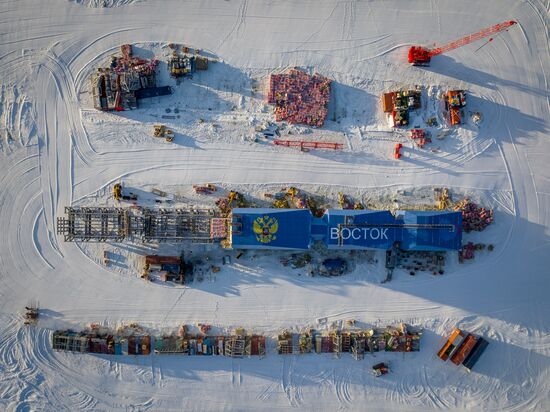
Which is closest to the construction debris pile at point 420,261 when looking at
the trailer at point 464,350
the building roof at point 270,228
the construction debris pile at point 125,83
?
the trailer at point 464,350

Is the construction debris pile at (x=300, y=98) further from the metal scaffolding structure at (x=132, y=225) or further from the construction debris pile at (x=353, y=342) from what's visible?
the construction debris pile at (x=353, y=342)

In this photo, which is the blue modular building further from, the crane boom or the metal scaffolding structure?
the crane boom

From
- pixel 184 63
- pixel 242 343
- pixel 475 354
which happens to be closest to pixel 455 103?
pixel 475 354

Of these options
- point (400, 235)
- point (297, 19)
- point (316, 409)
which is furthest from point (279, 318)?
point (297, 19)

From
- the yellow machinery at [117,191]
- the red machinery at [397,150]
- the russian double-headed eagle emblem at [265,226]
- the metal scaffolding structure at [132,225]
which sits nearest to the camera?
the russian double-headed eagle emblem at [265,226]

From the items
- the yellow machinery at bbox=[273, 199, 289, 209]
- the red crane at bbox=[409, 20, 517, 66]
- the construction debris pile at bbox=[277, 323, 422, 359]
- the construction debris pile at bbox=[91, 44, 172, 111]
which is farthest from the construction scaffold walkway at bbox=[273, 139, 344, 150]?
the construction debris pile at bbox=[277, 323, 422, 359]

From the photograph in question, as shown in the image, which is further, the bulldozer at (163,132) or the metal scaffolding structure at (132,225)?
the bulldozer at (163,132)
